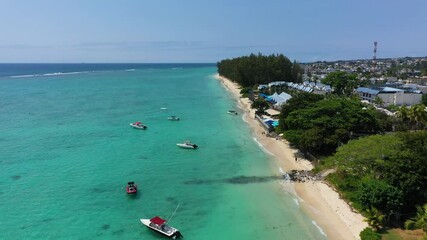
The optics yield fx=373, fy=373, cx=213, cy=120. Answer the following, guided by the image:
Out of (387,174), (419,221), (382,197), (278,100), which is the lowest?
(419,221)

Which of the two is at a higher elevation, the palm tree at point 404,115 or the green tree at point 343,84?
the green tree at point 343,84

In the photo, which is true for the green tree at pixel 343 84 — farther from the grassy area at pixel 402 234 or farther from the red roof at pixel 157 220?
the red roof at pixel 157 220

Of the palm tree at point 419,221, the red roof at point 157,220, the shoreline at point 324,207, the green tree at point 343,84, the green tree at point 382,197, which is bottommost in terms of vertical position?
the shoreline at point 324,207

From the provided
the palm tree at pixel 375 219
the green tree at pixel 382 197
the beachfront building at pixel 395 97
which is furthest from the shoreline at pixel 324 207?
the beachfront building at pixel 395 97

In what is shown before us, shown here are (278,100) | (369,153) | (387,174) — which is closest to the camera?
(387,174)

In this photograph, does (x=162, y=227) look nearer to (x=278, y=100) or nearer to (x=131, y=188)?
(x=131, y=188)

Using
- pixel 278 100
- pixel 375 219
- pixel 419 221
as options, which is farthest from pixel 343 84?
pixel 419 221

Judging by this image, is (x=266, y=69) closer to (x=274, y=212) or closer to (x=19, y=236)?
(x=274, y=212)
